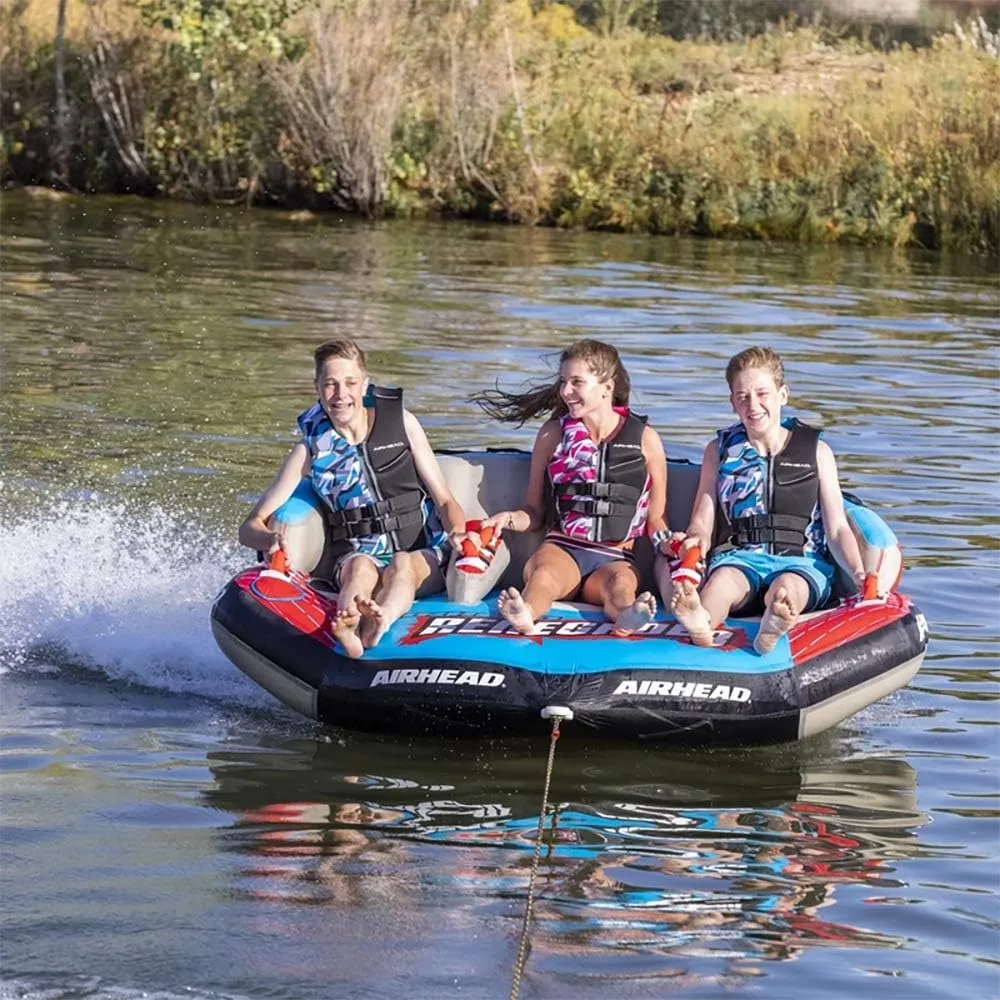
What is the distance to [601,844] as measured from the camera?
5.22m

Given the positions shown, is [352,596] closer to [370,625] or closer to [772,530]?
[370,625]

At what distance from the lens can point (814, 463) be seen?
6.54 m

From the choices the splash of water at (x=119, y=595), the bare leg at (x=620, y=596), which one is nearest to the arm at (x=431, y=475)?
the bare leg at (x=620, y=596)

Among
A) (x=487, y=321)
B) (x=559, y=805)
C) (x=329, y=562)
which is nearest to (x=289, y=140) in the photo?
(x=487, y=321)

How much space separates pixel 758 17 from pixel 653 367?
51.6 feet

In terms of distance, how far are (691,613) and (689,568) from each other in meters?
0.19

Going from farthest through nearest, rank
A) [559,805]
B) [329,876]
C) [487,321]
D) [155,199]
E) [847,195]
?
[155,199]
[847,195]
[487,321]
[559,805]
[329,876]

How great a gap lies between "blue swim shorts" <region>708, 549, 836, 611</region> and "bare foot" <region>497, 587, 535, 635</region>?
0.72 metres

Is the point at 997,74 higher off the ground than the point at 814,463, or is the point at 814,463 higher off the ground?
the point at 997,74

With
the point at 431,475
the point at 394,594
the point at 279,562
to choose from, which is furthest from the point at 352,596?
the point at 431,475

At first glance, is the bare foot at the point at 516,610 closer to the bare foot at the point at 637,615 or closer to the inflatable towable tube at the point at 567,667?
the inflatable towable tube at the point at 567,667

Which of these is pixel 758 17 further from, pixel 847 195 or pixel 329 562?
pixel 329 562

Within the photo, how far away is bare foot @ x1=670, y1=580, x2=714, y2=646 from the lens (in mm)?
5891

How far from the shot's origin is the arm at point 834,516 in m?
6.48
